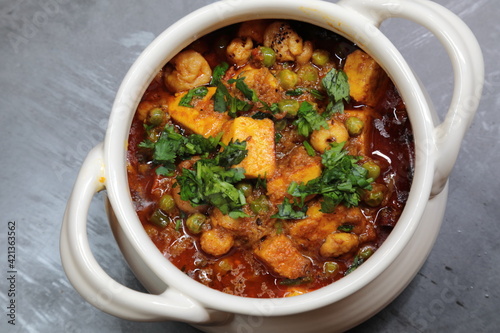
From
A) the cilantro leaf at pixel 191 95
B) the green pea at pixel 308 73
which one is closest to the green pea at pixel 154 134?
the cilantro leaf at pixel 191 95

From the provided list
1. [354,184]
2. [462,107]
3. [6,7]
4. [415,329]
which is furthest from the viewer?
[6,7]

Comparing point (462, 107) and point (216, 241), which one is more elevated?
point (462, 107)

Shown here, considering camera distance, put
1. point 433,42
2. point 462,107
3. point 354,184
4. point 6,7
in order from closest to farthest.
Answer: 1. point 462,107
2. point 354,184
3. point 433,42
4. point 6,7

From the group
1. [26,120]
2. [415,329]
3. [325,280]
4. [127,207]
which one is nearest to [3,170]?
[26,120]

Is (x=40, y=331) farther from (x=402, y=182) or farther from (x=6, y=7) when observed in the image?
(x=402, y=182)

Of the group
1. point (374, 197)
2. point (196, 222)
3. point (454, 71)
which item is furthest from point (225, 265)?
point (454, 71)

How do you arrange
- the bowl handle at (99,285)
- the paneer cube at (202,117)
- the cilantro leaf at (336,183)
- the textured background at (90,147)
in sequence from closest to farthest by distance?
the bowl handle at (99,285) < the cilantro leaf at (336,183) < the paneer cube at (202,117) < the textured background at (90,147)

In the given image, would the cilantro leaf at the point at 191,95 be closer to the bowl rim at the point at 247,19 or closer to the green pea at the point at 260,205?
the bowl rim at the point at 247,19
